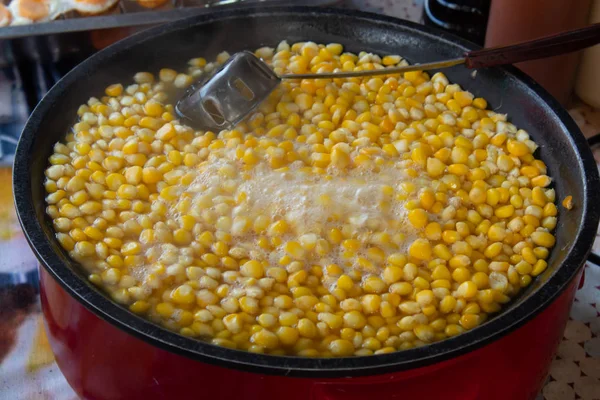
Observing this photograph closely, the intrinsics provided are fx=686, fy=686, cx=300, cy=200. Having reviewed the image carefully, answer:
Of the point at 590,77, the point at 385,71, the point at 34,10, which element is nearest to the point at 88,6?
the point at 34,10

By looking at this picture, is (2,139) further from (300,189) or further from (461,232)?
(461,232)

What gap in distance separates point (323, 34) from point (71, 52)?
660 millimetres

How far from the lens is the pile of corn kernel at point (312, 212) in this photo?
1.02 metres

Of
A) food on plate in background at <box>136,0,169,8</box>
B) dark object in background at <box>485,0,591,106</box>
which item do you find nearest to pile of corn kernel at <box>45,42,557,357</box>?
dark object in background at <box>485,0,591,106</box>

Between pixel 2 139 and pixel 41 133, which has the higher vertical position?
pixel 41 133

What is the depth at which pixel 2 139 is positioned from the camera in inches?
67.1

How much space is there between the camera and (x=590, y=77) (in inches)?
70.7

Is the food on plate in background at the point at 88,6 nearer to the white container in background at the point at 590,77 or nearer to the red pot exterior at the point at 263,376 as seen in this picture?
the red pot exterior at the point at 263,376

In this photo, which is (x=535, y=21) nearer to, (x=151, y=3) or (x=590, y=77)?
(x=590, y=77)

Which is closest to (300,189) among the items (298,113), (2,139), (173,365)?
(298,113)

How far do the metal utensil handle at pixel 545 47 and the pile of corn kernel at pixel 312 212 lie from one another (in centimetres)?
13

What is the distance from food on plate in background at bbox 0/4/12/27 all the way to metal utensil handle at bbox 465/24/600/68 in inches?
49.3

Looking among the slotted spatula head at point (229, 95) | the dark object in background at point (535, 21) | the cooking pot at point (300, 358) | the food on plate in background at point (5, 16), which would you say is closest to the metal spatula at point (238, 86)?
the slotted spatula head at point (229, 95)

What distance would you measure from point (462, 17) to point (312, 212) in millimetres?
1032
